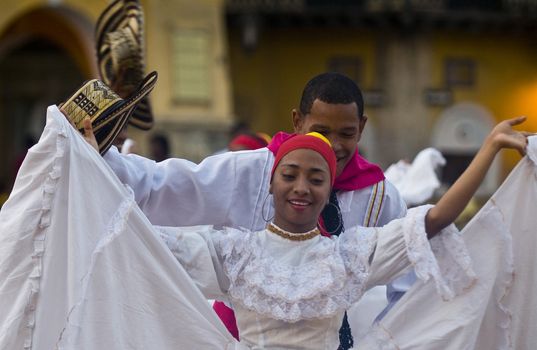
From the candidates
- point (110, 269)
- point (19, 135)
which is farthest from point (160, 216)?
point (19, 135)

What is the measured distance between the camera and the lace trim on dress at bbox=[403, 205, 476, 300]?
10.8 ft

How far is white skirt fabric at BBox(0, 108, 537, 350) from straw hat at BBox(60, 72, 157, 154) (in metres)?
0.12

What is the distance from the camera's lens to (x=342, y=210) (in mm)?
3836

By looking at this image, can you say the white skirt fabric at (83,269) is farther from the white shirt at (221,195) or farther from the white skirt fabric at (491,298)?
the white skirt fabric at (491,298)

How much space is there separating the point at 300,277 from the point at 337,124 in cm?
59

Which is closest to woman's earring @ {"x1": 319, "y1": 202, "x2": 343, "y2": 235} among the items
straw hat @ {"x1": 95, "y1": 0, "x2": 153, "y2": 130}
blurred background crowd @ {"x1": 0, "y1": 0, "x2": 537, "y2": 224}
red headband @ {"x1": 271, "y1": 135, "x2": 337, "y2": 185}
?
red headband @ {"x1": 271, "y1": 135, "x2": 337, "y2": 185}

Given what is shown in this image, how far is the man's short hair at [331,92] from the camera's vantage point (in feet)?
12.1

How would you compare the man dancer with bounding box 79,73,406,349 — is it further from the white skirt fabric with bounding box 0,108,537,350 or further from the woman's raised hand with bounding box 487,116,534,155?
the woman's raised hand with bounding box 487,116,534,155

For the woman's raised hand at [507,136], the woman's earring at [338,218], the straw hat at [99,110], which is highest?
the straw hat at [99,110]

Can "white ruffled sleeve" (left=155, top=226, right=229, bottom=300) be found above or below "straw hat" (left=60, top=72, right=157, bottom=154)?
below

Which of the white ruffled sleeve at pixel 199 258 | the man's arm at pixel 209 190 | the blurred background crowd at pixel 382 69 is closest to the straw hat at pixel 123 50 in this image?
the man's arm at pixel 209 190

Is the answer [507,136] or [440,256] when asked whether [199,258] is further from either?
[507,136]

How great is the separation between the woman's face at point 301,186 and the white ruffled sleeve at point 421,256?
233mm

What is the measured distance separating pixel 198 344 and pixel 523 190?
1225mm
